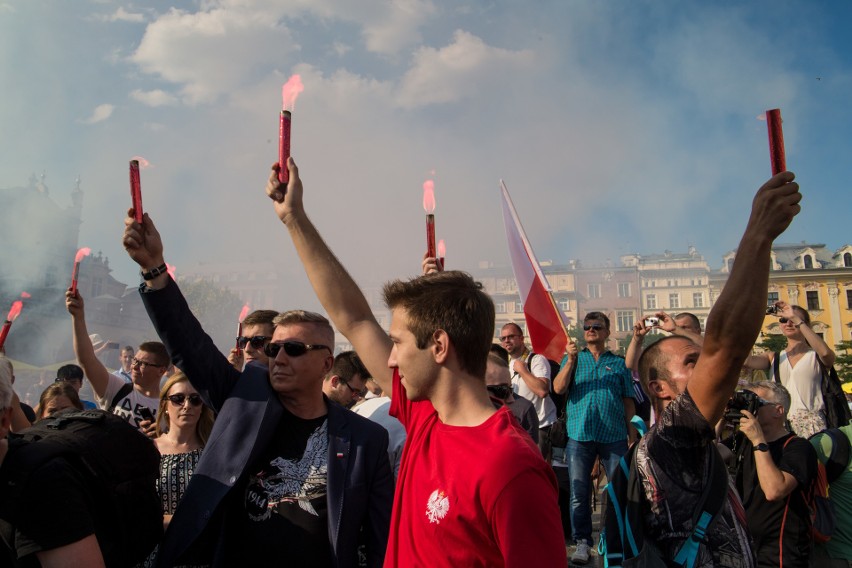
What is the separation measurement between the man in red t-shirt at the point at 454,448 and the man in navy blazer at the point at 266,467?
427mm

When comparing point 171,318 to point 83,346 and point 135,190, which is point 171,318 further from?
point 83,346

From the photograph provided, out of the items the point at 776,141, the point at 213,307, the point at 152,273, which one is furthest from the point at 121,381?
the point at 213,307

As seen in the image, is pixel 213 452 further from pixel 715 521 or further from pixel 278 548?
pixel 715 521

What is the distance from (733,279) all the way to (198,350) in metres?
2.08

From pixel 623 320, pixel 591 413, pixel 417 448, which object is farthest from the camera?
pixel 623 320

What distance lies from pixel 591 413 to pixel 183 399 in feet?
14.4

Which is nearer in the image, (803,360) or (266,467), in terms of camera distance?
(266,467)

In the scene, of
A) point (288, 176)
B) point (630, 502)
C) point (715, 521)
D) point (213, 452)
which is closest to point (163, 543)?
point (213, 452)

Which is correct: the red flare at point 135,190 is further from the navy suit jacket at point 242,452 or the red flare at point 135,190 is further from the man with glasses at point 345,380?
the man with glasses at point 345,380

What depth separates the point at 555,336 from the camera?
6.58 meters

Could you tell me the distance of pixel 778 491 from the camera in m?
3.46

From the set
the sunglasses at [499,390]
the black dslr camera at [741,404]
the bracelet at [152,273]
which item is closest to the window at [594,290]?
the sunglasses at [499,390]

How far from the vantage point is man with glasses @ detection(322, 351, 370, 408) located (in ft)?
17.0

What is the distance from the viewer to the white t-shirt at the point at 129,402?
4785 millimetres
